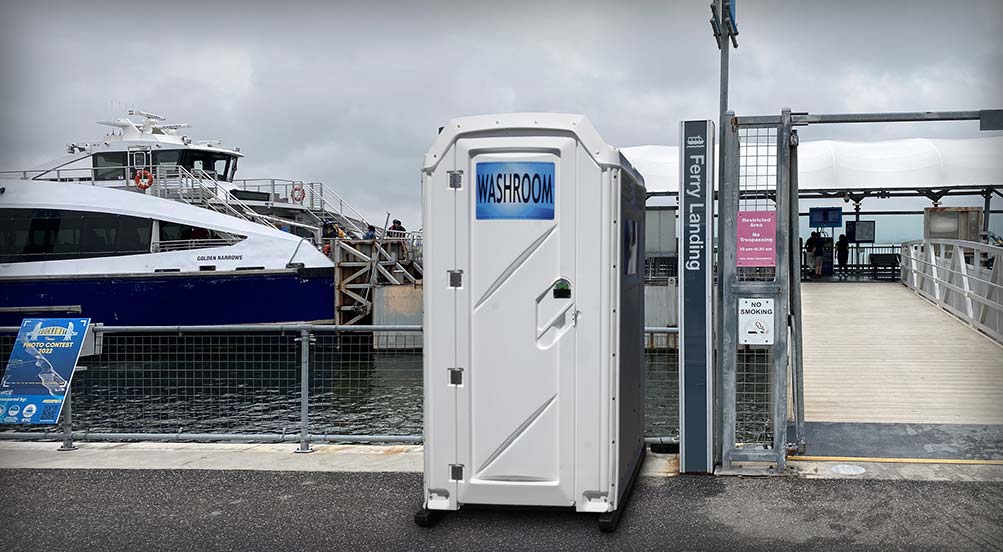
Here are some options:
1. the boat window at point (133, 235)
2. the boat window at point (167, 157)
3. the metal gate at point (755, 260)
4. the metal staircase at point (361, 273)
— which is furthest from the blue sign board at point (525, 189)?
the boat window at point (167, 157)

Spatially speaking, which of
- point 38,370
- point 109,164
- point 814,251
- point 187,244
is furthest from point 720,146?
point 109,164

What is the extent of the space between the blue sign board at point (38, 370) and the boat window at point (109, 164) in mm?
22633

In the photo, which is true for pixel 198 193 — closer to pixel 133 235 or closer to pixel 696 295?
pixel 133 235

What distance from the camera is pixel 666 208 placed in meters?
20.4

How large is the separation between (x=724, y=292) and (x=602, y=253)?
4.75ft

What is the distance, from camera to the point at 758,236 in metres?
5.74

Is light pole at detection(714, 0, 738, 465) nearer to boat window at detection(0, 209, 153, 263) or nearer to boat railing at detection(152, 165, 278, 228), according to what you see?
boat window at detection(0, 209, 153, 263)

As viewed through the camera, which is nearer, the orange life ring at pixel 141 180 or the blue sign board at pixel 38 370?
the blue sign board at pixel 38 370

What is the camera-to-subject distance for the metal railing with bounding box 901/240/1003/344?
453 inches

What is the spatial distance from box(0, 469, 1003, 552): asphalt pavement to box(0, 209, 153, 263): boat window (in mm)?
19220

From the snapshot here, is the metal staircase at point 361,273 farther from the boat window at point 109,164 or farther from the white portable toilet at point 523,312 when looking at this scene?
the white portable toilet at point 523,312

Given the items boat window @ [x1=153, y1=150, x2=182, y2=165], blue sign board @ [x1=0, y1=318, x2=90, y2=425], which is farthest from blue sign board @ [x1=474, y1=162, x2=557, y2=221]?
boat window @ [x1=153, y1=150, x2=182, y2=165]

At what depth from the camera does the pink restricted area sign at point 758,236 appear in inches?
226

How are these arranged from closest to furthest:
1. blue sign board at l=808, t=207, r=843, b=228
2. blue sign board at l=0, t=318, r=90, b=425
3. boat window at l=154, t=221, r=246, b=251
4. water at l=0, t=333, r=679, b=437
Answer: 1. blue sign board at l=0, t=318, r=90, b=425
2. water at l=0, t=333, r=679, b=437
3. blue sign board at l=808, t=207, r=843, b=228
4. boat window at l=154, t=221, r=246, b=251
